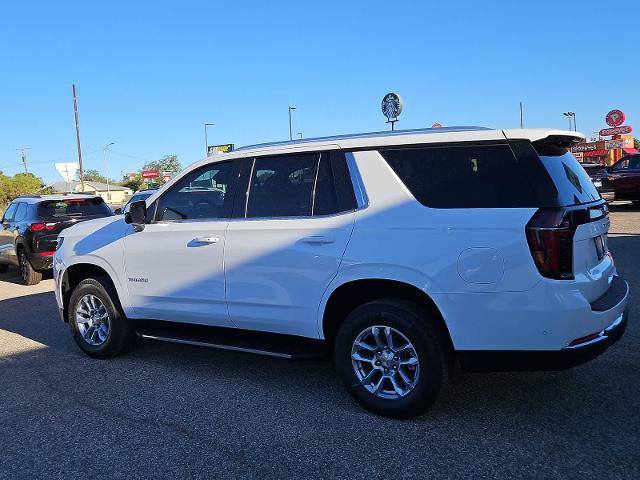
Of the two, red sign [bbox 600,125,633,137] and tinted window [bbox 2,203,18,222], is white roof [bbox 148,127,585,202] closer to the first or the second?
tinted window [bbox 2,203,18,222]

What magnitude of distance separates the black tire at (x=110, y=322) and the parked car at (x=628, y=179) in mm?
17075

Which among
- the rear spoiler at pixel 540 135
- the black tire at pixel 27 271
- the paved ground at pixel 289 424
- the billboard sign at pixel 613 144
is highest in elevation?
the billboard sign at pixel 613 144

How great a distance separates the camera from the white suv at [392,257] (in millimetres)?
3311

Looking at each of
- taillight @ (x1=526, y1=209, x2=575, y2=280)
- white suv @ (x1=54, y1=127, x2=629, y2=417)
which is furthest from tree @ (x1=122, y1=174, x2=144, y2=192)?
taillight @ (x1=526, y1=209, x2=575, y2=280)

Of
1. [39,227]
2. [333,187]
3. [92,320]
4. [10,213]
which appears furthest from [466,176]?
[10,213]

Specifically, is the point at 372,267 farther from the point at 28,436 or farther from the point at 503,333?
the point at 28,436

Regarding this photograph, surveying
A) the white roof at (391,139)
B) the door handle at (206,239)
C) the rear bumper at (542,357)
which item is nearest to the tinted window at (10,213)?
the white roof at (391,139)

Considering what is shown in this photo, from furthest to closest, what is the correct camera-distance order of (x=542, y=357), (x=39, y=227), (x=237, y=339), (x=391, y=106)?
(x=391, y=106) < (x=39, y=227) < (x=237, y=339) < (x=542, y=357)

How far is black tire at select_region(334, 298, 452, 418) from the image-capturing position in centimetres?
358

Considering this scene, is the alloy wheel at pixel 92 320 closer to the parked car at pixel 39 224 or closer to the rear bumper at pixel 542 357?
the rear bumper at pixel 542 357

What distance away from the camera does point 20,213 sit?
10883 millimetres

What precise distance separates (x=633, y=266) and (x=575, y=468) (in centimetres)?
643

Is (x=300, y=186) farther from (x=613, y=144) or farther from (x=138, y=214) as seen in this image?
(x=613, y=144)

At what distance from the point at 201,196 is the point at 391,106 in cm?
1357
